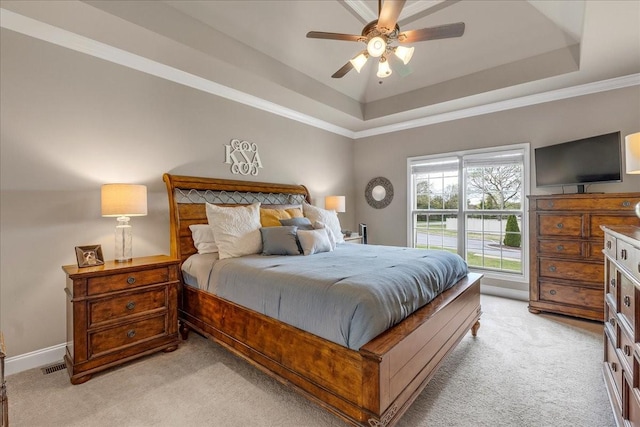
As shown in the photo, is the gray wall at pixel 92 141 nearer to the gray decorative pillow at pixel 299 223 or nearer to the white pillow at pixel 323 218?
the white pillow at pixel 323 218

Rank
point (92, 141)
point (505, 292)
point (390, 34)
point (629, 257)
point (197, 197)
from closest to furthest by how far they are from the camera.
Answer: point (629, 257)
point (390, 34)
point (92, 141)
point (197, 197)
point (505, 292)

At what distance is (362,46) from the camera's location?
396 cm

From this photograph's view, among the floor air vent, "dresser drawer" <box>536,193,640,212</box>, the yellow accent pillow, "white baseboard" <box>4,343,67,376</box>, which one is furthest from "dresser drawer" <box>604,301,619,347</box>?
"white baseboard" <box>4,343,67,376</box>

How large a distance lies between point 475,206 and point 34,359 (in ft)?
17.6

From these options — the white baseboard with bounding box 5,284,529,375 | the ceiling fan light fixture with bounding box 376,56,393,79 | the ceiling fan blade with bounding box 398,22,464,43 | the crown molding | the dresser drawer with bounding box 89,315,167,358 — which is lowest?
the white baseboard with bounding box 5,284,529,375

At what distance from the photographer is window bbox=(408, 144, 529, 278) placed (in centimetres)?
413

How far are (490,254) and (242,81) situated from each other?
424 cm

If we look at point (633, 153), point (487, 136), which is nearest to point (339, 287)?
point (633, 153)

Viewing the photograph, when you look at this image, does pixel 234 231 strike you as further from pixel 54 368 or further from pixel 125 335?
pixel 54 368

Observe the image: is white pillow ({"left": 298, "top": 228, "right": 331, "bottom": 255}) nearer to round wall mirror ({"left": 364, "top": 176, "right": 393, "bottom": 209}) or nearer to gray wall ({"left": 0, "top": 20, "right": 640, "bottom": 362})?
gray wall ({"left": 0, "top": 20, "right": 640, "bottom": 362})

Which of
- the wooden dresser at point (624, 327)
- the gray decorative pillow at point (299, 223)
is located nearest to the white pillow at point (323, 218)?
the gray decorative pillow at point (299, 223)

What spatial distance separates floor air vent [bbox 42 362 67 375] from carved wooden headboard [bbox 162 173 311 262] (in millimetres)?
1193

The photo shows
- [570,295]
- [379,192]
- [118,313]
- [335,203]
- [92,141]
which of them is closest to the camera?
[118,313]

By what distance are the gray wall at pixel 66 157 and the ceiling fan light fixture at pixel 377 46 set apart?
218 centimetres
